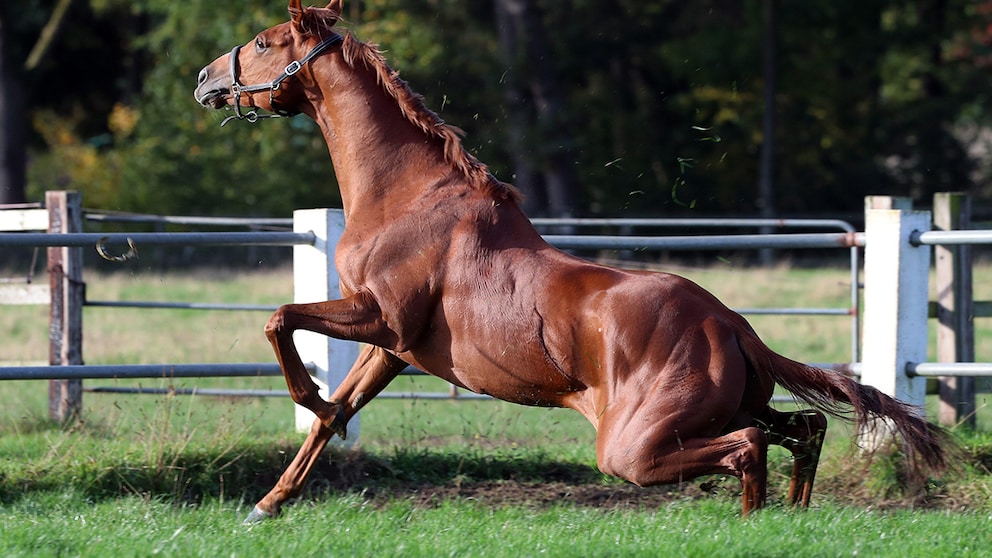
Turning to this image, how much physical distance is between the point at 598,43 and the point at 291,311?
23.6 metres

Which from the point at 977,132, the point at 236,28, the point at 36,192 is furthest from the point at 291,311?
the point at 977,132

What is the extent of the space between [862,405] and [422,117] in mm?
2308

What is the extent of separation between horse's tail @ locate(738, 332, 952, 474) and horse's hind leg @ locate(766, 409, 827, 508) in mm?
170

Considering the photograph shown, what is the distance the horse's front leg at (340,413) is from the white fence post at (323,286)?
68 cm

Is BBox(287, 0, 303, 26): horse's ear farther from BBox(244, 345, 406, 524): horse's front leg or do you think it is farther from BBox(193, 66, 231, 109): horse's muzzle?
BBox(244, 345, 406, 524): horse's front leg

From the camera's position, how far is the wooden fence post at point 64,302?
301 inches

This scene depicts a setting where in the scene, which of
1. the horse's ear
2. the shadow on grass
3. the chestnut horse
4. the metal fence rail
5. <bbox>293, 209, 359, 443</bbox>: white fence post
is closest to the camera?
the chestnut horse

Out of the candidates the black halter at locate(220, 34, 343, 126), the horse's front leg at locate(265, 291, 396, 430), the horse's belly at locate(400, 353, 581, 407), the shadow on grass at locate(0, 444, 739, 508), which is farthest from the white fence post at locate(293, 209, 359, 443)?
the horse's belly at locate(400, 353, 581, 407)

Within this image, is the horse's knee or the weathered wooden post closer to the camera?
the horse's knee

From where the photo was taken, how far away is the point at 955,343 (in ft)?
23.6

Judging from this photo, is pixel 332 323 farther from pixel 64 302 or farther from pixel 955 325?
pixel 955 325

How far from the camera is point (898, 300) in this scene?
5.94 meters

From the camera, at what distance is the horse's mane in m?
5.18

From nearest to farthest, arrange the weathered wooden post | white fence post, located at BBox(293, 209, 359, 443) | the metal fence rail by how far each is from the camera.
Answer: the metal fence rail < the weathered wooden post < white fence post, located at BBox(293, 209, 359, 443)
